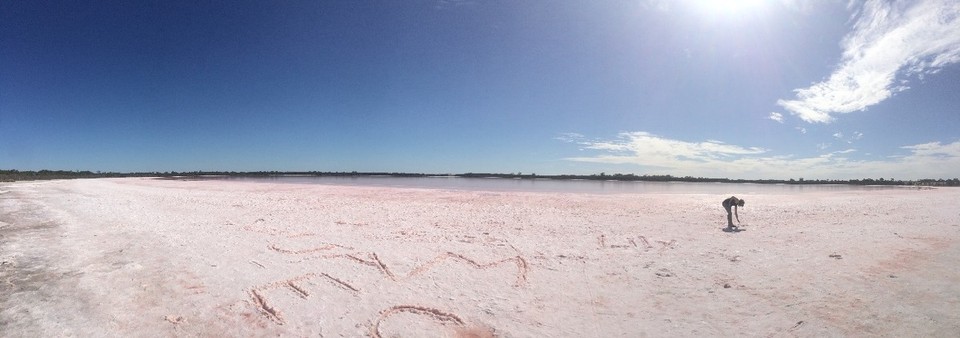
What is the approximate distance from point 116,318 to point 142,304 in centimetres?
44

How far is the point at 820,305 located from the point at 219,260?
965cm

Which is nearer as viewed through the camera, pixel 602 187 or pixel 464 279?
pixel 464 279

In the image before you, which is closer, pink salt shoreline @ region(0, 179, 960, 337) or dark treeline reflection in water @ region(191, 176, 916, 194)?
pink salt shoreline @ region(0, 179, 960, 337)

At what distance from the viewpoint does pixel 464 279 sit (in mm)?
6691

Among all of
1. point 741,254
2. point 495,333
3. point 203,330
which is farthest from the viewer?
point 741,254

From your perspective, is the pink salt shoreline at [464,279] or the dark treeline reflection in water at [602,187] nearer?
the pink salt shoreline at [464,279]

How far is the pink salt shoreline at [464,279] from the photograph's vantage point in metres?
4.77

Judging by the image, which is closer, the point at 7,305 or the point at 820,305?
the point at 7,305

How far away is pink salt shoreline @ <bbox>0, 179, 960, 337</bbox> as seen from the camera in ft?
15.6

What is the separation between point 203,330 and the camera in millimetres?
4379

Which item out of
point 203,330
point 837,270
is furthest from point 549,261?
point 203,330

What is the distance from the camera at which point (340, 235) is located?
975 centimetres

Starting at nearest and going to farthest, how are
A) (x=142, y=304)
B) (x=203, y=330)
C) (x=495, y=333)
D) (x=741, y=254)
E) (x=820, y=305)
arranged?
1. (x=203, y=330)
2. (x=495, y=333)
3. (x=142, y=304)
4. (x=820, y=305)
5. (x=741, y=254)

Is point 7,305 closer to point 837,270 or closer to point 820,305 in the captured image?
point 820,305
